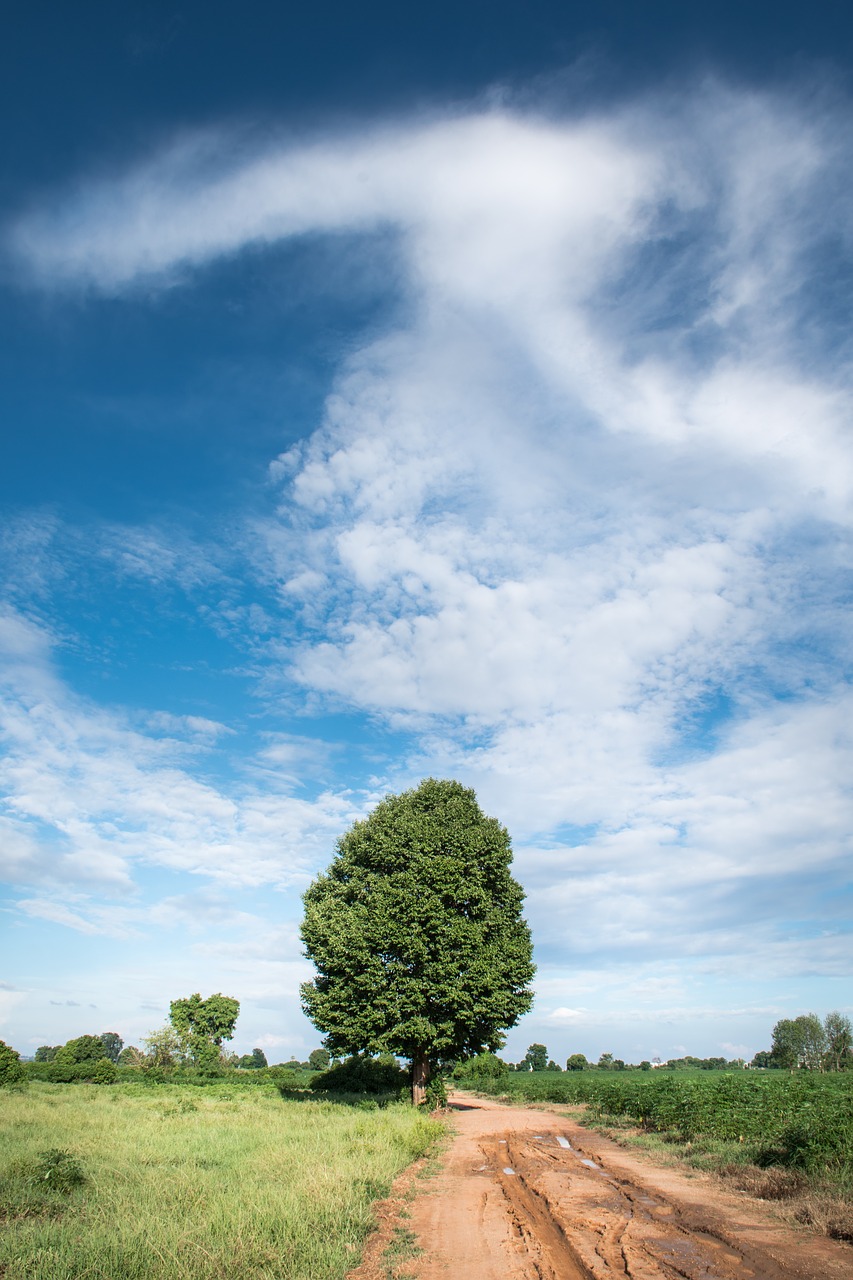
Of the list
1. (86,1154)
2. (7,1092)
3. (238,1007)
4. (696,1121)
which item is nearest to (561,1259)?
(86,1154)

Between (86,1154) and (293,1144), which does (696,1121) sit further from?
(86,1154)

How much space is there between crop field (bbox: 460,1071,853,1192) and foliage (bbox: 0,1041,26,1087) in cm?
3407

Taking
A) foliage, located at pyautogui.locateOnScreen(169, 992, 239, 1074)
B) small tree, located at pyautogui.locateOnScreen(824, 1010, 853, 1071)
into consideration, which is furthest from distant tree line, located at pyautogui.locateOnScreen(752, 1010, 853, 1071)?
foliage, located at pyautogui.locateOnScreen(169, 992, 239, 1074)

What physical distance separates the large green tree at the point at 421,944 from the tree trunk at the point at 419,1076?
0.19ft

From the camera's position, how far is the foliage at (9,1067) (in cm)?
3947

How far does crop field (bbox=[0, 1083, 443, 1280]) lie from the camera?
26.0ft

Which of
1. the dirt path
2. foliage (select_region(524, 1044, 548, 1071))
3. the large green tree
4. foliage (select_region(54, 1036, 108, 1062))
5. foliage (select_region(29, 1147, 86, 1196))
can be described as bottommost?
foliage (select_region(524, 1044, 548, 1071))

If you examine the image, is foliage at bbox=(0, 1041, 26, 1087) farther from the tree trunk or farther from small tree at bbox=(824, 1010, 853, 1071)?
small tree at bbox=(824, 1010, 853, 1071)

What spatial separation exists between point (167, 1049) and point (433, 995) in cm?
5782

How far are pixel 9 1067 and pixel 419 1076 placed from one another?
1086 inches

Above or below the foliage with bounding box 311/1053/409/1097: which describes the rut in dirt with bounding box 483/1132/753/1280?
above

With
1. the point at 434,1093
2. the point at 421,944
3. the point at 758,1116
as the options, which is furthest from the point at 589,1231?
the point at 434,1093

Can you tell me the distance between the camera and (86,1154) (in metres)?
15.2

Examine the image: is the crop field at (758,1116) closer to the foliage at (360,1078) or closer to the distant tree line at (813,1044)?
the foliage at (360,1078)
